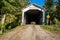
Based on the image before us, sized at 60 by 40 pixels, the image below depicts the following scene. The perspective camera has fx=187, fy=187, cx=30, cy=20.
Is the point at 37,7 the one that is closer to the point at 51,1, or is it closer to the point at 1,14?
the point at 51,1

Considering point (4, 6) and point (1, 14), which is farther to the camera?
point (1, 14)

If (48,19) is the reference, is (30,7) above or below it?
above

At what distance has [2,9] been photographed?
21734mm

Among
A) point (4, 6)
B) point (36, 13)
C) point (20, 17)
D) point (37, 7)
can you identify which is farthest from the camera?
point (36, 13)

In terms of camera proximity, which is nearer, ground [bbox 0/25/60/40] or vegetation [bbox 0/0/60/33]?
ground [bbox 0/25/60/40]

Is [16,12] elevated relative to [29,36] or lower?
elevated

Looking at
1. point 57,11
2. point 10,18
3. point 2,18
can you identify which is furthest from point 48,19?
point 2,18

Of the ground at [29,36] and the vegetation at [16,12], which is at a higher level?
the vegetation at [16,12]

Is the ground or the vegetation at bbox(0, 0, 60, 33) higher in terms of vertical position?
the vegetation at bbox(0, 0, 60, 33)

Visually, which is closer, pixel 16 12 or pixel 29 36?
pixel 29 36

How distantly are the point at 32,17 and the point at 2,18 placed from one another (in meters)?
29.2

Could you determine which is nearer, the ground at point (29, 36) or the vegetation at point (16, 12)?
the ground at point (29, 36)

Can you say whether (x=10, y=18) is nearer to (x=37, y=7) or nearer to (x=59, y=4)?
(x=37, y=7)

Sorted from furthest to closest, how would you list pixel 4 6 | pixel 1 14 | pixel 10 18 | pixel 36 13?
pixel 36 13
pixel 10 18
pixel 1 14
pixel 4 6
